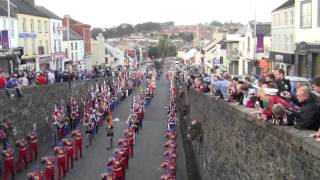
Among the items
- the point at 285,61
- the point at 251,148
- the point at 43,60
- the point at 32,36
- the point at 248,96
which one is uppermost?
the point at 32,36

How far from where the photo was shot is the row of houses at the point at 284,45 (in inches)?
1097

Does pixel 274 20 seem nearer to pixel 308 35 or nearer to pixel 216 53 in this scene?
pixel 308 35

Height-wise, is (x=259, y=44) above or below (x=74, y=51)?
below

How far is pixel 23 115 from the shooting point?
22953 millimetres

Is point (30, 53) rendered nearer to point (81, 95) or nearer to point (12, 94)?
point (81, 95)

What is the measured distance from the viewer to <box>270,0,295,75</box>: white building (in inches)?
1444

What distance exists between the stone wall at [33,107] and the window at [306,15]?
14158 mm

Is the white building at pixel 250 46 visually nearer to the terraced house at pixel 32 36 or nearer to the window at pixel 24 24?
the terraced house at pixel 32 36

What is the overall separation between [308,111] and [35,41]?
4205cm

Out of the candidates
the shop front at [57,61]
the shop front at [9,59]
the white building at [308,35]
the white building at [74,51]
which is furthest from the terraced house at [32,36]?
the white building at [308,35]

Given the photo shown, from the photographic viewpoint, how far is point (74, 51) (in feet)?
208

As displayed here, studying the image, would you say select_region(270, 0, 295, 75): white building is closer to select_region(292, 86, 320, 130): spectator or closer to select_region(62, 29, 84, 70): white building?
select_region(62, 29, 84, 70): white building

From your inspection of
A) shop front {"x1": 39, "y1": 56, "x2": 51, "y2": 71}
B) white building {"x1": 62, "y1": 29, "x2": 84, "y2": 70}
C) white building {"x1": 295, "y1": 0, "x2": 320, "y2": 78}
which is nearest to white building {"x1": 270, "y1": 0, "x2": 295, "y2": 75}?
white building {"x1": 295, "y1": 0, "x2": 320, "y2": 78}

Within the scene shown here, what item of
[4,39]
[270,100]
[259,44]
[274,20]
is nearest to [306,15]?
[259,44]
